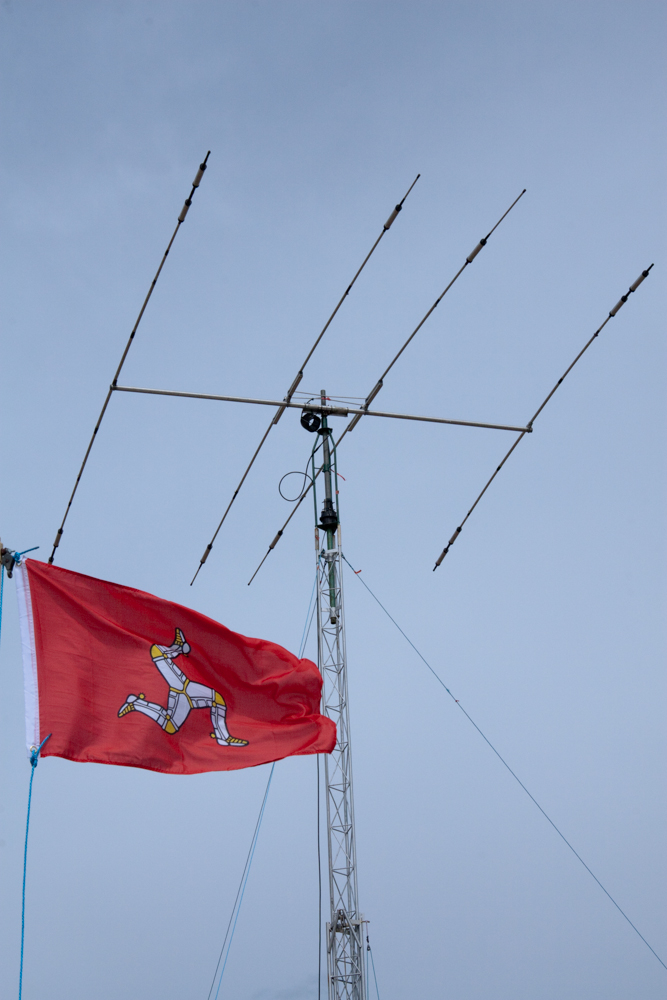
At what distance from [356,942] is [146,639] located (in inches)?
238

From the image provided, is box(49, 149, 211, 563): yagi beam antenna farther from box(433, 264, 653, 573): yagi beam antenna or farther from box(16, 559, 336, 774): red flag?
box(433, 264, 653, 573): yagi beam antenna

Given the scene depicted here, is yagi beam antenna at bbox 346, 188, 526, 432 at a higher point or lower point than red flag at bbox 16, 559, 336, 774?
higher

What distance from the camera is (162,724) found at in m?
15.1

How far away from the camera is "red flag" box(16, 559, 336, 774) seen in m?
14.1

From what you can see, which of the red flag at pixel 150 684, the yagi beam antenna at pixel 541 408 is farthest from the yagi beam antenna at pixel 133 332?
the yagi beam antenna at pixel 541 408

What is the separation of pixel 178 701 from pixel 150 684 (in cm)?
56

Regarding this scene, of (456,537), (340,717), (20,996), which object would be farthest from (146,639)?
(456,537)

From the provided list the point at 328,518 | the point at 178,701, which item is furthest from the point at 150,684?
the point at 328,518

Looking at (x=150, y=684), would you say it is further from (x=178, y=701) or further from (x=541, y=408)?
(x=541, y=408)

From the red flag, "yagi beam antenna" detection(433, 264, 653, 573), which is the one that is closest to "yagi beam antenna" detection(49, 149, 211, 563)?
the red flag

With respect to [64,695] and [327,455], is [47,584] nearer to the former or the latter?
[64,695]

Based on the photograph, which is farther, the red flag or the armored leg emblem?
the armored leg emblem

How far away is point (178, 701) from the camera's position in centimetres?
1552

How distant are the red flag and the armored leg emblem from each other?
17 millimetres
